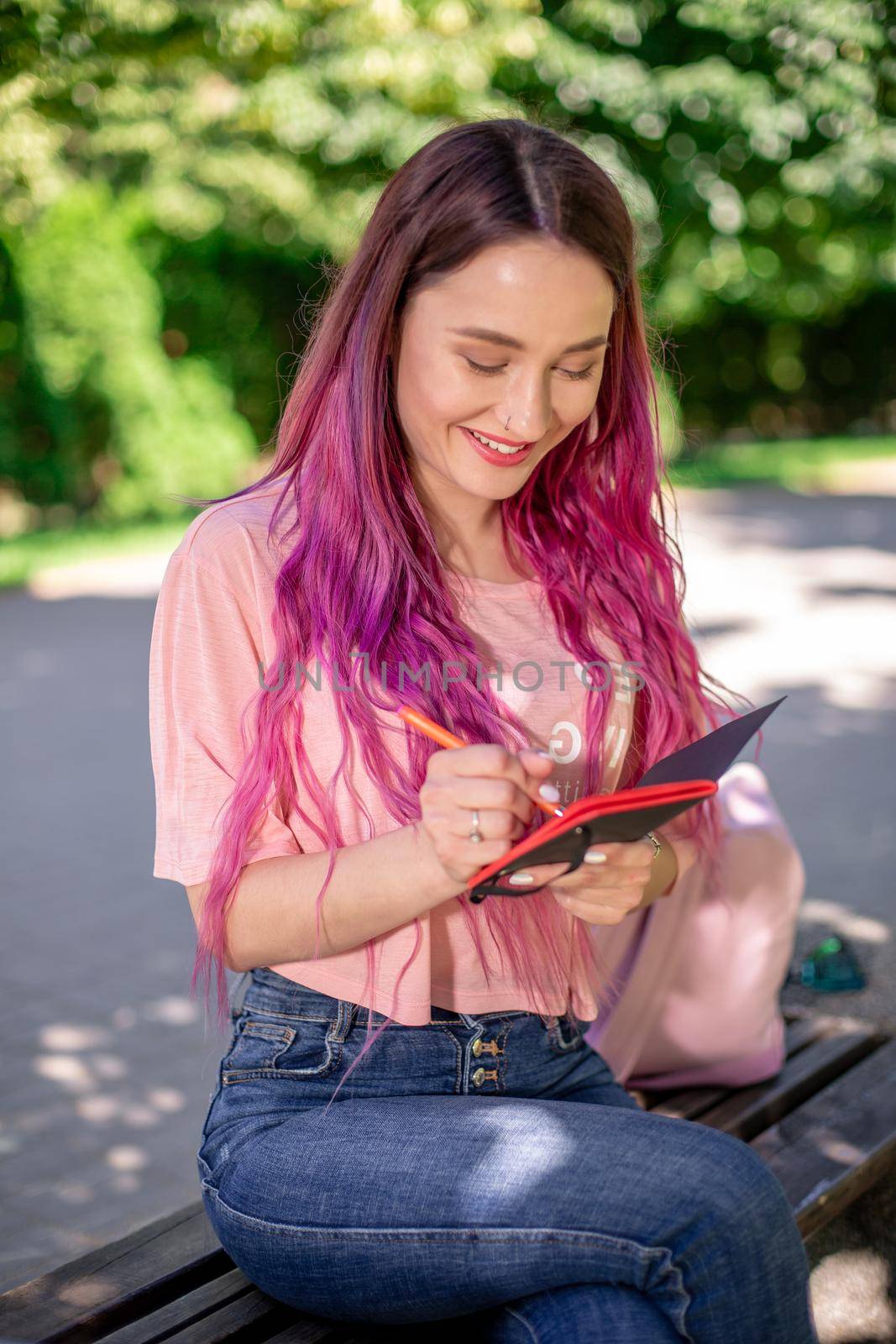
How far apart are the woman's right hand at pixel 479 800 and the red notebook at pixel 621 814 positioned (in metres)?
0.02

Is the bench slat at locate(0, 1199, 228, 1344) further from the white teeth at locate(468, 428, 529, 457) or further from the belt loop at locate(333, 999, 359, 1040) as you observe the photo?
the white teeth at locate(468, 428, 529, 457)

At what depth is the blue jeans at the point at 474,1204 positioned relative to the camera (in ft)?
4.73

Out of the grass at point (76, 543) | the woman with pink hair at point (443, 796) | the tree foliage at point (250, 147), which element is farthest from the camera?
the tree foliage at point (250, 147)

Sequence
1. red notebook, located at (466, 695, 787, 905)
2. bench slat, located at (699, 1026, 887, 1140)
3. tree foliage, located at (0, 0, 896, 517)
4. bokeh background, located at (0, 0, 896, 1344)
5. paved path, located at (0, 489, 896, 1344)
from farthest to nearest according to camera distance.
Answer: tree foliage, located at (0, 0, 896, 517), bokeh background, located at (0, 0, 896, 1344), paved path, located at (0, 489, 896, 1344), bench slat, located at (699, 1026, 887, 1140), red notebook, located at (466, 695, 787, 905)

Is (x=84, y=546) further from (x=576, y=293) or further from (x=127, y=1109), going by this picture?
(x=576, y=293)

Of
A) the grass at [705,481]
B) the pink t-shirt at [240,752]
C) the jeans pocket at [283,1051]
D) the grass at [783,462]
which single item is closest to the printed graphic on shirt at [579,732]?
the pink t-shirt at [240,752]

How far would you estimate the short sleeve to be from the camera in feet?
5.55

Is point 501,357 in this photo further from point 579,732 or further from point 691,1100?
point 691,1100

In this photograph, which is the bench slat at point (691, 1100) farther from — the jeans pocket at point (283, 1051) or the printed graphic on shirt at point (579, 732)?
the jeans pocket at point (283, 1051)

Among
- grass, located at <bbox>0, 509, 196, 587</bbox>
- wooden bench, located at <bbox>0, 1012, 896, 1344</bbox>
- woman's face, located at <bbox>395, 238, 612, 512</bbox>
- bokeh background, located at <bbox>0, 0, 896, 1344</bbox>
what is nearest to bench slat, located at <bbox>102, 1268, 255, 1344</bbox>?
wooden bench, located at <bbox>0, 1012, 896, 1344</bbox>

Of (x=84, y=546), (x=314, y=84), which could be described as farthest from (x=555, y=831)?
(x=314, y=84)

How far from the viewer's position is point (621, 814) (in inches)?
54.2

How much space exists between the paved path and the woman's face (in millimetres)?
1256

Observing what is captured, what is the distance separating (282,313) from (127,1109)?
12.9 m
